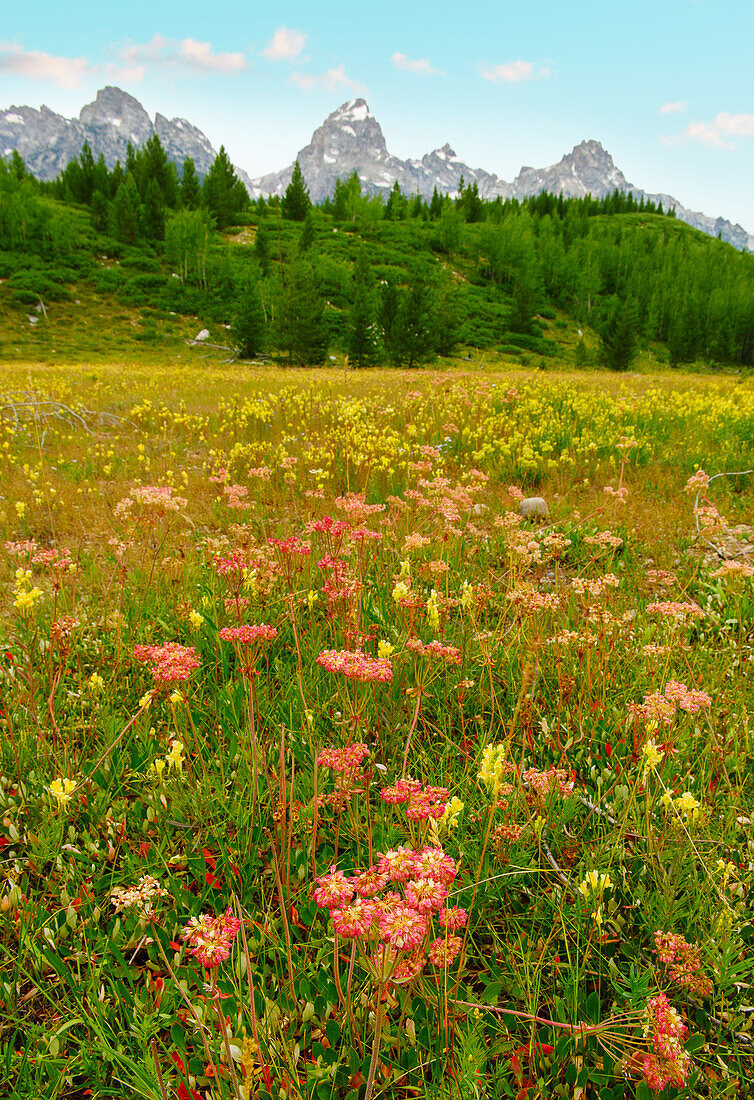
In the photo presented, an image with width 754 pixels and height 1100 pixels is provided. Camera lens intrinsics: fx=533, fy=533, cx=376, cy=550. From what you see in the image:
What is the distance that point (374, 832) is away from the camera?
6.23 ft

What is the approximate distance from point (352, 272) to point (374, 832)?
167ft

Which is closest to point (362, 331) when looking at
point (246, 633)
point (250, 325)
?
point (250, 325)

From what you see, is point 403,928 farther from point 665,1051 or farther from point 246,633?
point 246,633

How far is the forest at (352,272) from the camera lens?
94.2 feet

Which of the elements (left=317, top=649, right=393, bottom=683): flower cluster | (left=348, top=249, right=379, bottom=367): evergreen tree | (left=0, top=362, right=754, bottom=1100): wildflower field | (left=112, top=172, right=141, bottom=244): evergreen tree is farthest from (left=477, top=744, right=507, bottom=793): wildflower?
(left=112, top=172, right=141, bottom=244): evergreen tree

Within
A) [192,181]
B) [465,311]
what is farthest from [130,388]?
[192,181]

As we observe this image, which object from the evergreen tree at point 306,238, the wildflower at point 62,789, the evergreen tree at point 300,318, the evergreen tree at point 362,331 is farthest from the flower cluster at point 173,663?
the evergreen tree at point 306,238

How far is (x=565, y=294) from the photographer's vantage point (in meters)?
67.3

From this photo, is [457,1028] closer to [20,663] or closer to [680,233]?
[20,663]

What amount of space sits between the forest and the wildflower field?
80.2 feet

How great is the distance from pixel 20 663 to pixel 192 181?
238 ft

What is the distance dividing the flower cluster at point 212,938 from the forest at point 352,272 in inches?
1032

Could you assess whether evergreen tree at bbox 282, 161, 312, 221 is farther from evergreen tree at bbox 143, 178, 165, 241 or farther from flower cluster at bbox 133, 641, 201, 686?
flower cluster at bbox 133, 641, 201, 686

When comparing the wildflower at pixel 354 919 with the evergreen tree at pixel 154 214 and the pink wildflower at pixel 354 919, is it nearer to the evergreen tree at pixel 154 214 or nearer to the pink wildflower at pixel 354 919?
the pink wildflower at pixel 354 919
